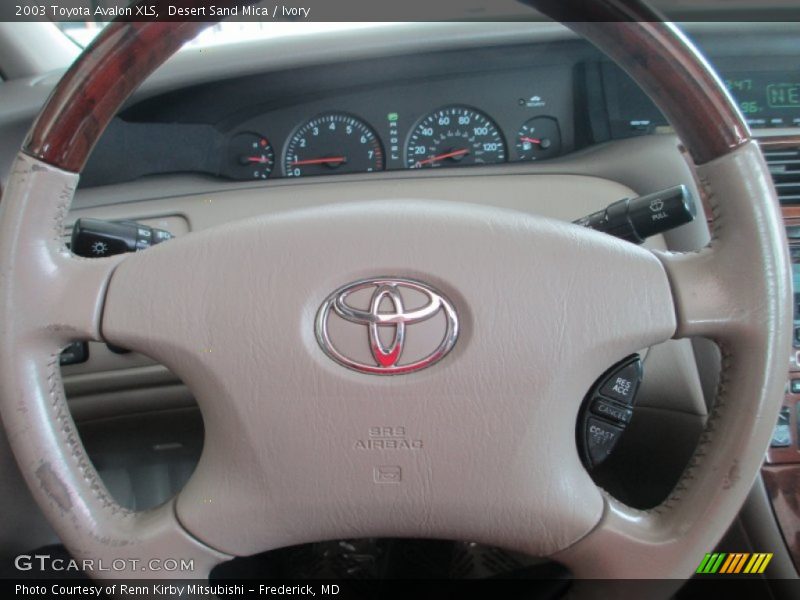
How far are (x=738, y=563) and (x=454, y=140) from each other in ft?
3.02

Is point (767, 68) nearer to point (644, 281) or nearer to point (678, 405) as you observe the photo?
point (678, 405)

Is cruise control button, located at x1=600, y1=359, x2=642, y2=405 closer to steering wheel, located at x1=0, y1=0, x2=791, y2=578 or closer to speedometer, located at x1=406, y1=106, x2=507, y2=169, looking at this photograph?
steering wheel, located at x1=0, y1=0, x2=791, y2=578

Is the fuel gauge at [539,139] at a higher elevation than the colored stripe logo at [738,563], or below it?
higher

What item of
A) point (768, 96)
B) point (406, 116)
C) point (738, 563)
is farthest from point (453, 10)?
point (738, 563)

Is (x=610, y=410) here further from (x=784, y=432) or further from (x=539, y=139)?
(x=539, y=139)

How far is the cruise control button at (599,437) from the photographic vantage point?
0.90m

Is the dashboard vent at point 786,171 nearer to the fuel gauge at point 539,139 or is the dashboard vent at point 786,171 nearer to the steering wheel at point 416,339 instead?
the fuel gauge at point 539,139

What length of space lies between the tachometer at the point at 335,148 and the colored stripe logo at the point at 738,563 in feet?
3.06

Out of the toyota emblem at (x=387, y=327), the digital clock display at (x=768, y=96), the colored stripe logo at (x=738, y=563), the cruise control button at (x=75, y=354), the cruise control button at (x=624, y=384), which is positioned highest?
the digital clock display at (x=768, y=96)

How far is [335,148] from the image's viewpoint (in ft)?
5.51

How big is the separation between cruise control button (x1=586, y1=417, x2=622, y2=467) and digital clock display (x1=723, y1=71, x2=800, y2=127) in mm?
931

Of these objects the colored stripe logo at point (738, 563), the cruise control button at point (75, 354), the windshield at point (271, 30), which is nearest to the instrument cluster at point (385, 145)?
the windshield at point (271, 30)

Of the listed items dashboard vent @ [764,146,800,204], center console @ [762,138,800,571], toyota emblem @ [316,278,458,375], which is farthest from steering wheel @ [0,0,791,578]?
dashboard vent @ [764,146,800,204]

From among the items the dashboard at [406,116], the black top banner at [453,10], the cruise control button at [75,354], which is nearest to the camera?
the cruise control button at [75,354]
